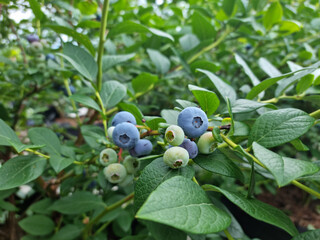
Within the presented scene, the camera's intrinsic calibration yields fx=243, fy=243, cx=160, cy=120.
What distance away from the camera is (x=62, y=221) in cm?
125

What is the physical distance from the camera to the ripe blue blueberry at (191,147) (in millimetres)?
526

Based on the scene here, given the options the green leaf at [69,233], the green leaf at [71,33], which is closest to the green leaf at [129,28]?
the green leaf at [71,33]

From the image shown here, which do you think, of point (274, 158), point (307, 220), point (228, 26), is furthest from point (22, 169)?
point (307, 220)

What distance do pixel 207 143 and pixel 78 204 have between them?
73cm

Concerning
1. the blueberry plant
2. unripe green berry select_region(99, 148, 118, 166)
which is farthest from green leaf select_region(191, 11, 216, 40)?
unripe green berry select_region(99, 148, 118, 166)

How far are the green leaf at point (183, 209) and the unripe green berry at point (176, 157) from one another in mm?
62

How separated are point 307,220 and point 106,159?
62.0 inches

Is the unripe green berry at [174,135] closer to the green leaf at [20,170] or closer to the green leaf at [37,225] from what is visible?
the green leaf at [20,170]

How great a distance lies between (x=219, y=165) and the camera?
52 centimetres

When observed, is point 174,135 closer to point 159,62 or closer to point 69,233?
point 159,62

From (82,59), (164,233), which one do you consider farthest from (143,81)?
(164,233)

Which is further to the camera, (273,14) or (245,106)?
(273,14)

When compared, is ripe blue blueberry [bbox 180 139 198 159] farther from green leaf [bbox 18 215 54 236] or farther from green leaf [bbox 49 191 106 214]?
green leaf [bbox 18 215 54 236]

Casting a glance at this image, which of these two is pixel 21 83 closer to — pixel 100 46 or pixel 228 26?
pixel 100 46
